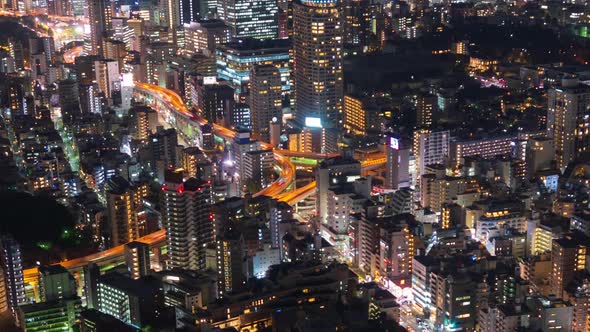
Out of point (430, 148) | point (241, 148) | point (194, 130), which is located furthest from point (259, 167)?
point (194, 130)

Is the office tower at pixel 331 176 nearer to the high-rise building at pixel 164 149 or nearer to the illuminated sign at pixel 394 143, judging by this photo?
the illuminated sign at pixel 394 143

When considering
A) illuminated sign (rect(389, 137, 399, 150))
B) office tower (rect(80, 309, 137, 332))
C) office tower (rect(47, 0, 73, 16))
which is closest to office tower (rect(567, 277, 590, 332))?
office tower (rect(80, 309, 137, 332))

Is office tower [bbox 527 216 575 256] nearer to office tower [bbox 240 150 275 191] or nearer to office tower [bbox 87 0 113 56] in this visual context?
office tower [bbox 240 150 275 191]

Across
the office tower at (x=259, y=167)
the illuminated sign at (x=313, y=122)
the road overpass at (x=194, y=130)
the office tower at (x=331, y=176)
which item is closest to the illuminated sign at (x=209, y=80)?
the road overpass at (x=194, y=130)

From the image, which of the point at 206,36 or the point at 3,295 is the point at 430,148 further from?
the point at 206,36

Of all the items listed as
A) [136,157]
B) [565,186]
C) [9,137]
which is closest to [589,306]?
[565,186]

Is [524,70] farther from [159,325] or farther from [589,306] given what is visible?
[159,325]
